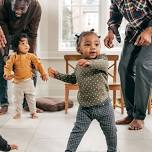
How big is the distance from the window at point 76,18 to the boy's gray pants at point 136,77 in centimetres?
186

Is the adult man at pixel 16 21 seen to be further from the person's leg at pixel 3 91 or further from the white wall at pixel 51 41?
the white wall at pixel 51 41

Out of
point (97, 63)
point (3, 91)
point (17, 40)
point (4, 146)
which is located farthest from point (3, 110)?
point (97, 63)

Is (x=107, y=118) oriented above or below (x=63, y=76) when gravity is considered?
below

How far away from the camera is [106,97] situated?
7.17ft

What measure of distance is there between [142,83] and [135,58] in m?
0.24

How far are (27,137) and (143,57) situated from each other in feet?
3.58

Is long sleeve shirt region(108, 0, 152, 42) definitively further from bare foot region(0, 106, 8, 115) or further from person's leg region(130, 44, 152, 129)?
bare foot region(0, 106, 8, 115)

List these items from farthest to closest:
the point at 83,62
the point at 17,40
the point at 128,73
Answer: the point at 17,40, the point at 128,73, the point at 83,62

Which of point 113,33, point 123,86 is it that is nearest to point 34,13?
point 113,33

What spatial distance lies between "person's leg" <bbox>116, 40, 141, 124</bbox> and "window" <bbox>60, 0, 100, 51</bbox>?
185 cm

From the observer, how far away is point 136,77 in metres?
3.00

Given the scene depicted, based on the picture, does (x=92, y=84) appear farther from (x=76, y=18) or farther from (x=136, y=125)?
(x=76, y=18)

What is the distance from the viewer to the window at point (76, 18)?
195 inches

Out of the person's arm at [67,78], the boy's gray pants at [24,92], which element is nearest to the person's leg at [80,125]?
the person's arm at [67,78]
